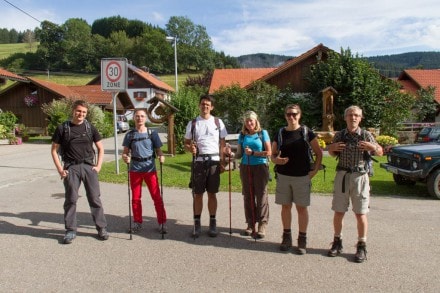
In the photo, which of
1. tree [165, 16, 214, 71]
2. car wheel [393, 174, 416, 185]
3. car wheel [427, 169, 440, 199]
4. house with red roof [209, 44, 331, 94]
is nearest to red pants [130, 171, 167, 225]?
car wheel [427, 169, 440, 199]

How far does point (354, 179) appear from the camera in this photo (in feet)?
14.8

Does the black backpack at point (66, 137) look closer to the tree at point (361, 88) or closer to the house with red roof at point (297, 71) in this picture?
the tree at point (361, 88)

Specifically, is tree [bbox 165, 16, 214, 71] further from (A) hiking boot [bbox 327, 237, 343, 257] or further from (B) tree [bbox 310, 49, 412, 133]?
(A) hiking boot [bbox 327, 237, 343, 257]

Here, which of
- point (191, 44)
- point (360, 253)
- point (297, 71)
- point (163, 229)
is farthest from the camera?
point (191, 44)

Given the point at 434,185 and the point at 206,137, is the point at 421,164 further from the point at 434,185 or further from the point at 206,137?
the point at 206,137

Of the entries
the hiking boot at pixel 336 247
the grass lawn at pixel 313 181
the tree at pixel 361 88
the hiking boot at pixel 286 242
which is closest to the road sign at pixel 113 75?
the grass lawn at pixel 313 181

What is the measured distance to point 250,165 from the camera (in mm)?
5199

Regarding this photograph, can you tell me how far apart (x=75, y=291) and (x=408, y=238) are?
4.23m

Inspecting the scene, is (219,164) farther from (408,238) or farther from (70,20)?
(70,20)

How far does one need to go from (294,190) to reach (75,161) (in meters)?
2.92

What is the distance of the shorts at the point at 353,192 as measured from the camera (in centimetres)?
448

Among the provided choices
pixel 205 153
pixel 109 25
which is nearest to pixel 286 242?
pixel 205 153

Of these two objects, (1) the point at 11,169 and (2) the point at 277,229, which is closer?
(2) the point at 277,229

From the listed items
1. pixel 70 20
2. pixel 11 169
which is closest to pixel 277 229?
pixel 11 169
